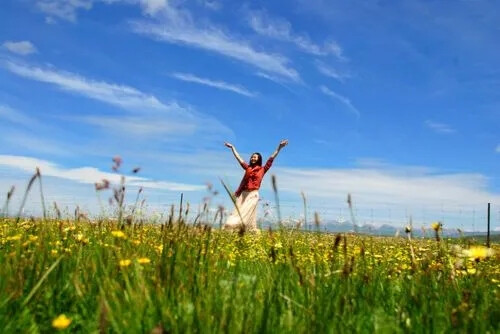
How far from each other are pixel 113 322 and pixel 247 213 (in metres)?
17.6

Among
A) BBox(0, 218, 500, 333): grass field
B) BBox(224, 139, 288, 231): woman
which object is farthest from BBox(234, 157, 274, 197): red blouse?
BBox(0, 218, 500, 333): grass field

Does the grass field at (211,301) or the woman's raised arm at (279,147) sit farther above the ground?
the woman's raised arm at (279,147)

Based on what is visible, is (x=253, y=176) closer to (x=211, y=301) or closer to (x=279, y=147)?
(x=279, y=147)

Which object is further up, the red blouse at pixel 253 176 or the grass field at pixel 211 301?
the red blouse at pixel 253 176

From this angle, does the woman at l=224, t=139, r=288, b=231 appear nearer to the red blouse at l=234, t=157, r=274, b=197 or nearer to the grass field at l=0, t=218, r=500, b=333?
the red blouse at l=234, t=157, r=274, b=197

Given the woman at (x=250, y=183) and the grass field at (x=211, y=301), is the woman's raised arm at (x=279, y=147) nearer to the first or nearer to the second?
the woman at (x=250, y=183)

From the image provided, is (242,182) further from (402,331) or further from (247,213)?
(402,331)

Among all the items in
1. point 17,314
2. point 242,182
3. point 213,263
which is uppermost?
point 242,182

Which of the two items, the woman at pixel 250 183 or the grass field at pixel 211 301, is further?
the woman at pixel 250 183

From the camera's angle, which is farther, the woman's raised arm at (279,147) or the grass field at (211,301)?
the woman's raised arm at (279,147)

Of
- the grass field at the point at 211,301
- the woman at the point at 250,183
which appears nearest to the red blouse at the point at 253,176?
the woman at the point at 250,183

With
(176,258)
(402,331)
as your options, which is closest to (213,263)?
(176,258)

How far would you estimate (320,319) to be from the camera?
305 centimetres

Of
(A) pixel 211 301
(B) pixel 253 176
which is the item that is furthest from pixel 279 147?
(A) pixel 211 301
